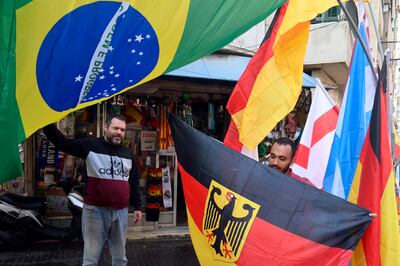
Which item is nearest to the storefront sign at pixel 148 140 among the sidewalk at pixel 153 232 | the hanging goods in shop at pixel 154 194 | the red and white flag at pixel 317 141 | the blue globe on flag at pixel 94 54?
the hanging goods in shop at pixel 154 194

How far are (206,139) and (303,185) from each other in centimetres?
78

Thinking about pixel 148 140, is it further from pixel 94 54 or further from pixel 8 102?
pixel 8 102

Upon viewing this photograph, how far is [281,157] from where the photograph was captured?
3350 mm

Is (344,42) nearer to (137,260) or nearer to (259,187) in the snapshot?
(137,260)

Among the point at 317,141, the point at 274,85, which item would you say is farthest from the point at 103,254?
the point at 274,85

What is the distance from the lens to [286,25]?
300cm

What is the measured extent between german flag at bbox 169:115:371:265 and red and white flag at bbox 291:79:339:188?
122 centimetres

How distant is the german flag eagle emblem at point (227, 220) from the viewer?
2.52 m

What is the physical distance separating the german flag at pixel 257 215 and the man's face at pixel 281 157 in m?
0.75

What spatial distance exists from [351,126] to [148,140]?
526 cm

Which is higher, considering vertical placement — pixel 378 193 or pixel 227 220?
pixel 378 193

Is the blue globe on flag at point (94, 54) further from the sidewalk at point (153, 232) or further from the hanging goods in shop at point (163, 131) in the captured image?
the sidewalk at point (153, 232)

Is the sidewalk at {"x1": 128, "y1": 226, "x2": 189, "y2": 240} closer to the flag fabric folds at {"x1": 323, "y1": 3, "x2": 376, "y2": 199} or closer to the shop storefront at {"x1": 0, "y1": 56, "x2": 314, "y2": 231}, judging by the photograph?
the shop storefront at {"x1": 0, "y1": 56, "x2": 314, "y2": 231}

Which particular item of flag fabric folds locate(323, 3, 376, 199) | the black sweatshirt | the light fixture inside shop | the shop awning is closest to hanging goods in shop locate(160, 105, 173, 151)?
the light fixture inside shop
